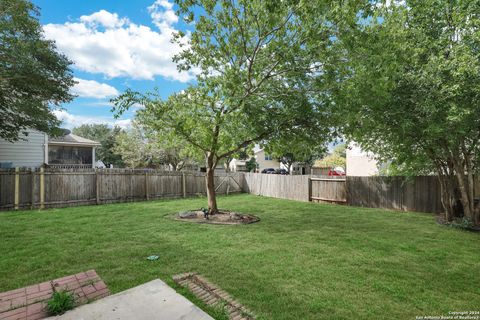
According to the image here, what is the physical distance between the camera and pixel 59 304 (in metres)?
2.81

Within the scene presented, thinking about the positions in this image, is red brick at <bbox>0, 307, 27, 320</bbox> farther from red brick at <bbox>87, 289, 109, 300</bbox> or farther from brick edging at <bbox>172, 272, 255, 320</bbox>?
brick edging at <bbox>172, 272, 255, 320</bbox>

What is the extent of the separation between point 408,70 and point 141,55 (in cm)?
987

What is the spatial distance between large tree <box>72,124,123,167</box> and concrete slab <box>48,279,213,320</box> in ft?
101

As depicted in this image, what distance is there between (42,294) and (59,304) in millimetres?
589

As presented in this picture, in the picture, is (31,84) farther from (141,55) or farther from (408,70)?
(408,70)

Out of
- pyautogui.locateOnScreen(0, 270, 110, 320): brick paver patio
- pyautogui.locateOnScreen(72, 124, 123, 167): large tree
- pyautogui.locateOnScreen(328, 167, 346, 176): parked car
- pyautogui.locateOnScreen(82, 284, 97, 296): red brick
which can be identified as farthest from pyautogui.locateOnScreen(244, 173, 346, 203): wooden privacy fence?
pyautogui.locateOnScreen(72, 124, 123, 167): large tree

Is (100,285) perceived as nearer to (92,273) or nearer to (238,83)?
(92,273)

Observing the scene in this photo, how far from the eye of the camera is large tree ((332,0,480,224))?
5.63 metres

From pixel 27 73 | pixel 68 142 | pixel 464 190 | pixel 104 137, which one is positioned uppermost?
pixel 104 137

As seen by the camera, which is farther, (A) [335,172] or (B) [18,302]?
(A) [335,172]

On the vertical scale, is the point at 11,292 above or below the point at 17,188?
below

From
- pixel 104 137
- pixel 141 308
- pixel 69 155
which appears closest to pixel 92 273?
pixel 141 308

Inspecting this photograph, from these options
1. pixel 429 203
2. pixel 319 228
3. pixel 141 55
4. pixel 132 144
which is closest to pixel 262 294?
pixel 319 228

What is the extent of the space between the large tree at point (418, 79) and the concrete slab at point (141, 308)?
531 centimetres
